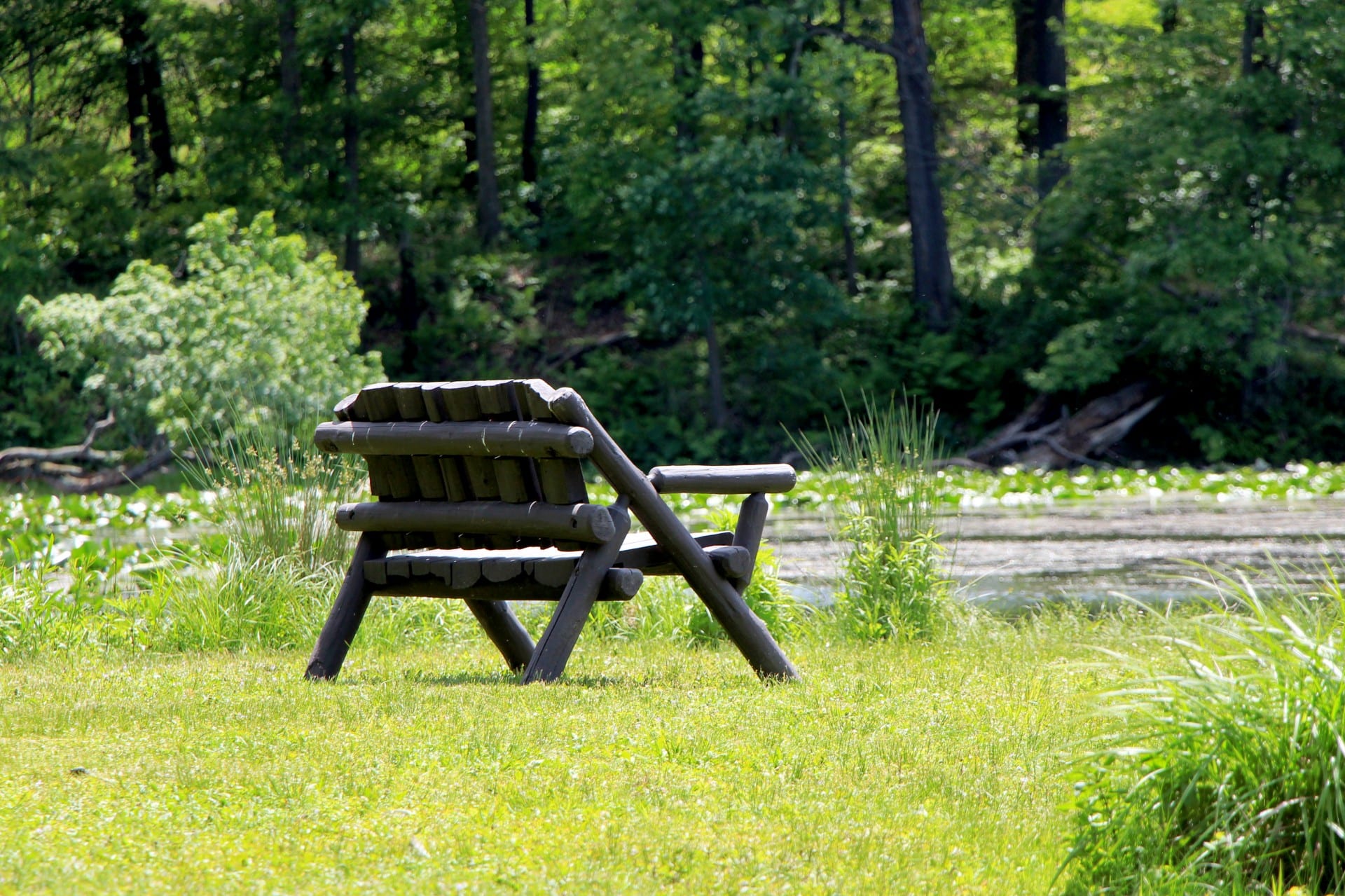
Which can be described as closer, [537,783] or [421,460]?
[537,783]

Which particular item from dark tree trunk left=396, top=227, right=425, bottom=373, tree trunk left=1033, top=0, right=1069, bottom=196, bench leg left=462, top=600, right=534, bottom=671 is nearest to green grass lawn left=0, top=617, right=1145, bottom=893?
bench leg left=462, top=600, right=534, bottom=671

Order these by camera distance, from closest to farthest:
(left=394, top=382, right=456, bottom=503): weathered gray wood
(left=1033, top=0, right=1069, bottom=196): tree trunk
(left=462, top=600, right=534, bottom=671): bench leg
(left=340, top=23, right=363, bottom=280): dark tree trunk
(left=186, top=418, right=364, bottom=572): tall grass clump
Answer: (left=394, top=382, right=456, bottom=503): weathered gray wood
(left=462, top=600, right=534, bottom=671): bench leg
(left=186, top=418, right=364, bottom=572): tall grass clump
(left=340, top=23, right=363, bottom=280): dark tree trunk
(left=1033, top=0, right=1069, bottom=196): tree trunk

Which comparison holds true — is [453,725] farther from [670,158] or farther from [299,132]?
[299,132]

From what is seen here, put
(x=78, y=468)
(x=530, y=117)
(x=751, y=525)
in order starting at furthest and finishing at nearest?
1. (x=530, y=117)
2. (x=78, y=468)
3. (x=751, y=525)

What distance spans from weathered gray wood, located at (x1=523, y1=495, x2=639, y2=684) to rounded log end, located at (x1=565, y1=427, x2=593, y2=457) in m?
0.28

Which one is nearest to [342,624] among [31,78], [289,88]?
[289,88]

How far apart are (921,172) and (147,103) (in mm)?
13510

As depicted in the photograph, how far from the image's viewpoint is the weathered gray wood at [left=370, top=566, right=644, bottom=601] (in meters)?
5.02

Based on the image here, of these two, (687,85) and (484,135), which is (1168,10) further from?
(484,135)

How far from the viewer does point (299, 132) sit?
23156mm

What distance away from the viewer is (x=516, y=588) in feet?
17.0

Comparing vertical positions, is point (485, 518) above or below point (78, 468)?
above

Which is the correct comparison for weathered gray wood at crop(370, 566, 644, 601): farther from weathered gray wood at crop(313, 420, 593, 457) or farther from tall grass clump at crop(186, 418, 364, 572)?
tall grass clump at crop(186, 418, 364, 572)

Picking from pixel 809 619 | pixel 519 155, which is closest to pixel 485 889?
pixel 809 619
